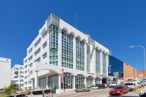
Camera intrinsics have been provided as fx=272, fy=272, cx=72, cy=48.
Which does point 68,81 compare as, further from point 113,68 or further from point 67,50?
point 113,68

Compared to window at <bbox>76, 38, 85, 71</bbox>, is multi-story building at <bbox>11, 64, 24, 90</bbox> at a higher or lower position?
lower

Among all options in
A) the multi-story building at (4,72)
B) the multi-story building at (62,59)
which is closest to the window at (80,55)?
the multi-story building at (62,59)

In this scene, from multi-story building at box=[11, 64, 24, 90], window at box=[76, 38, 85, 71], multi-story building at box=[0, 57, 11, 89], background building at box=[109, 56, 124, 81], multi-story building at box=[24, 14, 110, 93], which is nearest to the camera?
multi-story building at box=[24, 14, 110, 93]

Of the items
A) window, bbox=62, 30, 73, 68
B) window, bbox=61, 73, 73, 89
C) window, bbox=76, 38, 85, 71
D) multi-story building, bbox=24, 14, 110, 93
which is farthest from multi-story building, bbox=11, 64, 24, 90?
window, bbox=61, 73, 73, 89

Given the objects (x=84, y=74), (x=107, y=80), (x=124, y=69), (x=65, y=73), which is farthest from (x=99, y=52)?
(x=124, y=69)

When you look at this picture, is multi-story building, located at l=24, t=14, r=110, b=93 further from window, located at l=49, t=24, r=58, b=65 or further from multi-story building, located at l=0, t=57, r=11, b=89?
multi-story building, located at l=0, t=57, r=11, b=89

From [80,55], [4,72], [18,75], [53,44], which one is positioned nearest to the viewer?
[53,44]

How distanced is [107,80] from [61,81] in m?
50.8

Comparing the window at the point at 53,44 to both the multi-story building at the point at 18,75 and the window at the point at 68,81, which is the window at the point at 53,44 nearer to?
the window at the point at 68,81

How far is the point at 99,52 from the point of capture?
10556 centimetres

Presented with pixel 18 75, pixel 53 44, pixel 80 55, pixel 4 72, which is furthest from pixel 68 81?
pixel 18 75

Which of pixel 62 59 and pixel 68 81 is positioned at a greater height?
pixel 62 59

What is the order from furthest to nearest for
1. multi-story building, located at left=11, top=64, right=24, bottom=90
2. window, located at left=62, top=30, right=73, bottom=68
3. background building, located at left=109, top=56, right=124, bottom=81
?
1. multi-story building, located at left=11, top=64, right=24, bottom=90
2. background building, located at left=109, top=56, right=124, bottom=81
3. window, located at left=62, top=30, right=73, bottom=68

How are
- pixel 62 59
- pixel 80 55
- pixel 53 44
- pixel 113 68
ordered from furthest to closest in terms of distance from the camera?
pixel 113 68 → pixel 80 55 → pixel 62 59 → pixel 53 44
